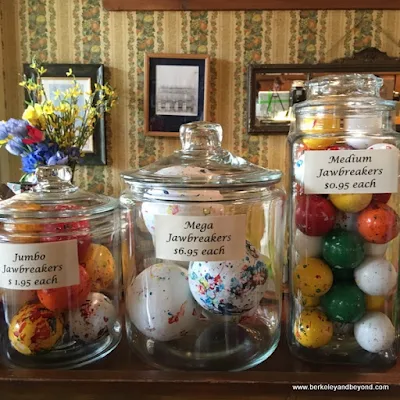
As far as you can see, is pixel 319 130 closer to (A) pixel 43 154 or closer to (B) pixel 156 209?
(B) pixel 156 209

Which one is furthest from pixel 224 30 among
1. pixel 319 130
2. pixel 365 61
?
pixel 319 130

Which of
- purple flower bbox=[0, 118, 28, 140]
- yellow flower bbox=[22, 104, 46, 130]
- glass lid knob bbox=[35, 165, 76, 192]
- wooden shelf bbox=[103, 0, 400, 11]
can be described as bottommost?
glass lid knob bbox=[35, 165, 76, 192]

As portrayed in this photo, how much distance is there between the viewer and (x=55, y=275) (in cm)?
48

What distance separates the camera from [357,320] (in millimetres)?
501

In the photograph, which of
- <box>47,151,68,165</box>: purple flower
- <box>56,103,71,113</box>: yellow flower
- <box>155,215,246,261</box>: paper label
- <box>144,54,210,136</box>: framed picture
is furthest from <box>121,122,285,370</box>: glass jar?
<box>144,54,210,136</box>: framed picture

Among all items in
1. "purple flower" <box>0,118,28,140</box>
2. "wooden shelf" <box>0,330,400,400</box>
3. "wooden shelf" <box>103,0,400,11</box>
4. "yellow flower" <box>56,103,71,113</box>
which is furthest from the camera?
"wooden shelf" <box>103,0,400,11</box>

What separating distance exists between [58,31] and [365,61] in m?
1.17

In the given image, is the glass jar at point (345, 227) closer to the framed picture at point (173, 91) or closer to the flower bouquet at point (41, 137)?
the flower bouquet at point (41, 137)

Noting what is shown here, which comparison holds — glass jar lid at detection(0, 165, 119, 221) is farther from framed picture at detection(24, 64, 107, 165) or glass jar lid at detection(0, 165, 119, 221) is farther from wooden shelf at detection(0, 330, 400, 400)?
framed picture at detection(24, 64, 107, 165)

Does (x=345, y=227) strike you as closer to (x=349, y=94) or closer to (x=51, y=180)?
(x=349, y=94)

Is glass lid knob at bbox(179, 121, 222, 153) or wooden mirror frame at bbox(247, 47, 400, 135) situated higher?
wooden mirror frame at bbox(247, 47, 400, 135)

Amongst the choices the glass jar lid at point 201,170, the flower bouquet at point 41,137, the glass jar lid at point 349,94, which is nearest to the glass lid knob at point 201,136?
the glass jar lid at point 201,170

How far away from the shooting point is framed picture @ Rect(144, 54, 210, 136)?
5.29 feet

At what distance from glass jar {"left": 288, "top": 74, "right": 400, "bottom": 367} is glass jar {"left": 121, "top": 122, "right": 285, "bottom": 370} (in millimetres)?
45
